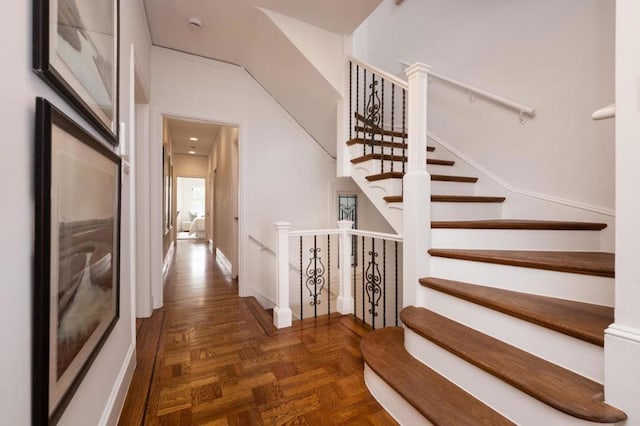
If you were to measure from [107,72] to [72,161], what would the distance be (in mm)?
635

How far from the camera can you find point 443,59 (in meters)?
2.97

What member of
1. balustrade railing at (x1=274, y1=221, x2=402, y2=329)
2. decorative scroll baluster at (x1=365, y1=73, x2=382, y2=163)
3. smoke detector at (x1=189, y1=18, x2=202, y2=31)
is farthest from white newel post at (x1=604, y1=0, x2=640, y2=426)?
smoke detector at (x1=189, y1=18, x2=202, y2=31)

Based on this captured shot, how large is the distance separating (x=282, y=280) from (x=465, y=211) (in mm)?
1624

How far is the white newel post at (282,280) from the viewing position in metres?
2.44

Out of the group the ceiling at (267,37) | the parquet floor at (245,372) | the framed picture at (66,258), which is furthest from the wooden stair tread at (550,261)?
the ceiling at (267,37)

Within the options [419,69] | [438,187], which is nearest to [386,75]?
[419,69]

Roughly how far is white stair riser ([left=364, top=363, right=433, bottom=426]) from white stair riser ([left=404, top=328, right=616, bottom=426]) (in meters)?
0.23

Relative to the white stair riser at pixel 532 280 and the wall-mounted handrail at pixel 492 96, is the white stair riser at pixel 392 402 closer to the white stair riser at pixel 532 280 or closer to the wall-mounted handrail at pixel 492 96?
the white stair riser at pixel 532 280

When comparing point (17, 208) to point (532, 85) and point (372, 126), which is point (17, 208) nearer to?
point (372, 126)

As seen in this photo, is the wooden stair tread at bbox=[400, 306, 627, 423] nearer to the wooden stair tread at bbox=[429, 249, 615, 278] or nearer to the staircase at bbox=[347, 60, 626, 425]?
the staircase at bbox=[347, 60, 626, 425]

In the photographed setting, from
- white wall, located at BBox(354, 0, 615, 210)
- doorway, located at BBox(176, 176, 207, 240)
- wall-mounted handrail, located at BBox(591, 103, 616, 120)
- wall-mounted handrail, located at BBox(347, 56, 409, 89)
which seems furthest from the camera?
doorway, located at BBox(176, 176, 207, 240)

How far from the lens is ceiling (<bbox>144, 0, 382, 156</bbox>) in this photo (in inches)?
97.3

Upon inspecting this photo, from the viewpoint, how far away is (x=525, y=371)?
3.49 ft

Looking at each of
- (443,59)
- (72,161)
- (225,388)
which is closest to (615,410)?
(225,388)
